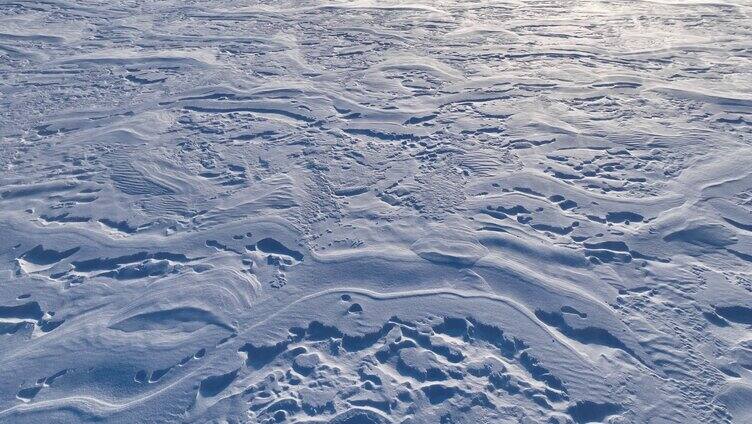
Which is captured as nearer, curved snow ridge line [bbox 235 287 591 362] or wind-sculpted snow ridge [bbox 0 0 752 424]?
wind-sculpted snow ridge [bbox 0 0 752 424]

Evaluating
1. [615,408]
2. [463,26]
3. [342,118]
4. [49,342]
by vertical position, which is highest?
[463,26]

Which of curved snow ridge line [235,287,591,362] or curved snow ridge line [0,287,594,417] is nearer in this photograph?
curved snow ridge line [0,287,594,417]

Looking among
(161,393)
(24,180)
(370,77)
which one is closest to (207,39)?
(370,77)

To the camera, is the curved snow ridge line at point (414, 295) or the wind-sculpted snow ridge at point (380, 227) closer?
the wind-sculpted snow ridge at point (380, 227)

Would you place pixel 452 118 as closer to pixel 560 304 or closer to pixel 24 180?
pixel 560 304

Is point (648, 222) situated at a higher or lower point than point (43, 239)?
higher

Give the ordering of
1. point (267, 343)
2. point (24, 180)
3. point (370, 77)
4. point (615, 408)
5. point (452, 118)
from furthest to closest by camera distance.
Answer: point (370, 77), point (452, 118), point (24, 180), point (267, 343), point (615, 408)
